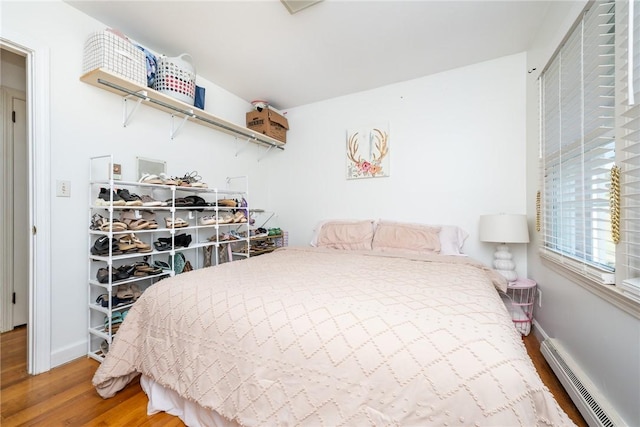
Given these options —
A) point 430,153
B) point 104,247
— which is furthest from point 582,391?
point 104,247

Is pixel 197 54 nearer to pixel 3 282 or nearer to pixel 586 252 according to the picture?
pixel 3 282

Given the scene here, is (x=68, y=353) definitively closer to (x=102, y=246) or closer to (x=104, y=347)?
(x=104, y=347)

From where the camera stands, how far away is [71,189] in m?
1.79

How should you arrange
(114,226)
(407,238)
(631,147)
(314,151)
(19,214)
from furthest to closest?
(314,151), (407,238), (19,214), (114,226), (631,147)

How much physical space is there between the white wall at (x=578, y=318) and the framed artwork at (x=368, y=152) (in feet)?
4.12

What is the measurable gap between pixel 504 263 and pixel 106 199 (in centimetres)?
304

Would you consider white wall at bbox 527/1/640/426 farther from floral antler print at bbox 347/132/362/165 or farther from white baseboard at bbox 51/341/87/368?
white baseboard at bbox 51/341/87/368

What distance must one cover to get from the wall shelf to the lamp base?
2.65m

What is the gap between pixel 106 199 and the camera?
5.94 feet

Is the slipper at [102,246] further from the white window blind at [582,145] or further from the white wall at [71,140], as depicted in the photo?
the white window blind at [582,145]

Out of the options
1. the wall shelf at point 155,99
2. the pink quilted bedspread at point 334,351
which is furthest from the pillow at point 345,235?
the wall shelf at point 155,99

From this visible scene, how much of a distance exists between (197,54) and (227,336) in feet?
7.83

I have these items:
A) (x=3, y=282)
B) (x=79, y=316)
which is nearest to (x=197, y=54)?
(x=79, y=316)

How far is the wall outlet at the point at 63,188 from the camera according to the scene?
1726 mm
